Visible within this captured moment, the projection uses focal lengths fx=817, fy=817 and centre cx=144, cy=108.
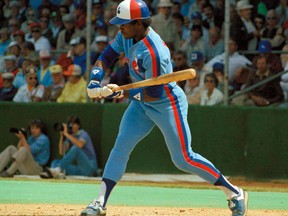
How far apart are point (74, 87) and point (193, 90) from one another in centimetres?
233

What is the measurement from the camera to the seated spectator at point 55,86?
50.6 ft

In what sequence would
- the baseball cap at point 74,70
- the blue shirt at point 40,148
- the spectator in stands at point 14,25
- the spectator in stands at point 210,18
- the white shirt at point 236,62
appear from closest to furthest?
the white shirt at point 236,62 → the spectator in stands at point 210,18 → the blue shirt at point 40,148 → the baseball cap at point 74,70 → the spectator in stands at point 14,25

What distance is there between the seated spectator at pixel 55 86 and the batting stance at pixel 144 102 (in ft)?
25.6

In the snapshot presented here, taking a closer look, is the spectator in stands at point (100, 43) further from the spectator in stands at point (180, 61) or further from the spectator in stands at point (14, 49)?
the spectator in stands at point (14, 49)

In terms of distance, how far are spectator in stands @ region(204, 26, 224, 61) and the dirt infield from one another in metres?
5.61

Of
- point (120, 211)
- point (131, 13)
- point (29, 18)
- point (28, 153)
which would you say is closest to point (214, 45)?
point (28, 153)

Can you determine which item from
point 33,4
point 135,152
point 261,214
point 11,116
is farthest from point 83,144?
point 261,214

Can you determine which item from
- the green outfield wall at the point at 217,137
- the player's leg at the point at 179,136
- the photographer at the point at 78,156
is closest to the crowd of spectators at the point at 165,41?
the green outfield wall at the point at 217,137

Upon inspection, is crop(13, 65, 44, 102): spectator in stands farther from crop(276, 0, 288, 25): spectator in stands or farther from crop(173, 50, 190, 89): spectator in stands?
crop(276, 0, 288, 25): spectator in stands

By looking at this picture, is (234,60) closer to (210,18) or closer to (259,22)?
(259,22)

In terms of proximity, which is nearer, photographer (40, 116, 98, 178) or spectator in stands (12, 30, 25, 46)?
photographer (40, 116, 98, 178)

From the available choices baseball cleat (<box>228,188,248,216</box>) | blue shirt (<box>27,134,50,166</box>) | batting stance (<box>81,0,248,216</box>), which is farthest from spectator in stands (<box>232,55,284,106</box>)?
batting stance (<box>81,0,248,216</box>)

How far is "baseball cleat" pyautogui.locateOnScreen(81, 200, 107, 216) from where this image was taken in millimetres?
7367

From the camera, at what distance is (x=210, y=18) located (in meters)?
15.1
